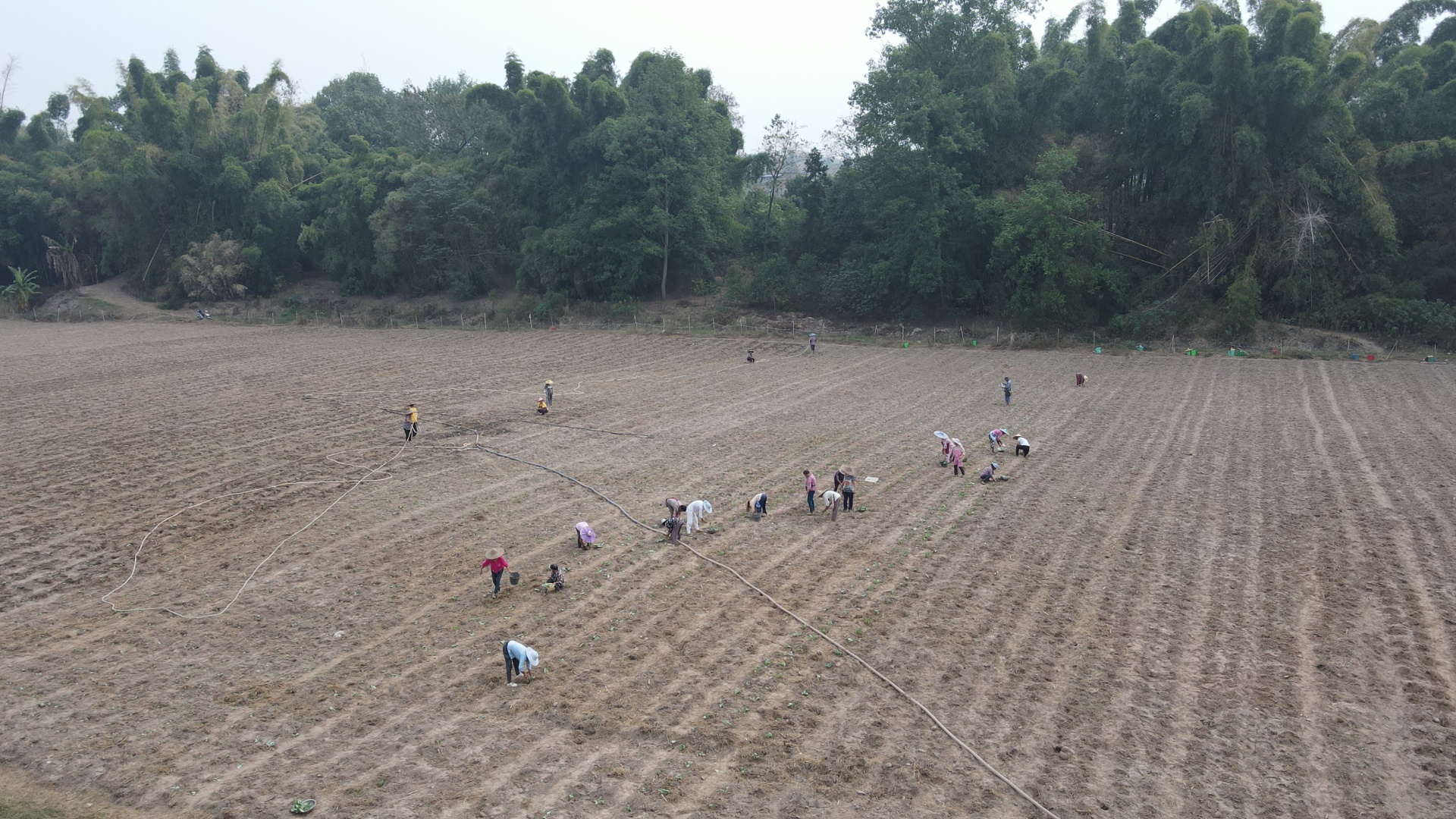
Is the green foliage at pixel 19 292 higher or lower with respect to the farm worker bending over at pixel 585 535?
higher

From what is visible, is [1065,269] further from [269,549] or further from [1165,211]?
[269,549]

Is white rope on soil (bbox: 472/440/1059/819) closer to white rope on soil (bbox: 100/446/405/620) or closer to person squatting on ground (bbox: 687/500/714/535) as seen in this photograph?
person squatting on ground (bbox: 687/500/714/535)

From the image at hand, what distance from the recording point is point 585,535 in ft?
47.8

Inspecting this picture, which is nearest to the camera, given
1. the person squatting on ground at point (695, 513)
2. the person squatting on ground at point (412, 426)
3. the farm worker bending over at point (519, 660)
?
the farm worker bending over at point (519, 660)

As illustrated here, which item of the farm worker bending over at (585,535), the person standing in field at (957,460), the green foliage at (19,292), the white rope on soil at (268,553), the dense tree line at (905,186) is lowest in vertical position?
the white rope on soil at (268,553)

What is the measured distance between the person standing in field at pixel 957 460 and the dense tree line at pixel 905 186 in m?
20.6

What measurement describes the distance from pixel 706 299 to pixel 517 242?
12.7 m

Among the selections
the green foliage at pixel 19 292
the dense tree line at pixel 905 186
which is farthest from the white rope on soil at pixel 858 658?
the green foliage at pixel 19 292

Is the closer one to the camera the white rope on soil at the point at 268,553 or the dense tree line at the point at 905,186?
the white rope on soil at the point at 268,553

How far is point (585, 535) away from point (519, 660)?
4.20m

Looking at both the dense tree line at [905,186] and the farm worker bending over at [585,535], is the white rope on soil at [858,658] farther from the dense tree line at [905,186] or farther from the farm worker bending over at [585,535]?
the dense tree line at [905,186]

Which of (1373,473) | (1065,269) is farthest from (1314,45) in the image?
(1373,473)

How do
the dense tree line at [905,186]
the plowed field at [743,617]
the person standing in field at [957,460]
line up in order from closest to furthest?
the plowed field at [743,617] < the person standing in field at [957,460] < the dense tree line at [905,186]

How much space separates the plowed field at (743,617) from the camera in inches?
345
